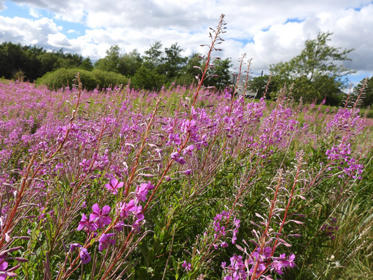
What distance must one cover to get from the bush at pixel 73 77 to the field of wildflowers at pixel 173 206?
13.4m

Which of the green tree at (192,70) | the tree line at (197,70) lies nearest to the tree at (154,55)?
the tree line at (197,70)

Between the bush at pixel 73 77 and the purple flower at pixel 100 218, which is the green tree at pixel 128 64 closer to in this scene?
the bush at pixel 73 77

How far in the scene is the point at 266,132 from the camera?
13.3ft

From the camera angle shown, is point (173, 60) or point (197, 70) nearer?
point (197, 70)

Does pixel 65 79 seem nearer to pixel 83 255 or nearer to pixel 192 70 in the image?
pixel 192 70

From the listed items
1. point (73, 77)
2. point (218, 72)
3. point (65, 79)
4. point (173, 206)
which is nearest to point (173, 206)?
point (173, 206)

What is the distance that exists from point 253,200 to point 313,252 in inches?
36.1

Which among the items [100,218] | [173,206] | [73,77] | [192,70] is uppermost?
[192,70]

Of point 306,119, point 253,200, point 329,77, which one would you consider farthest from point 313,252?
point 329,77

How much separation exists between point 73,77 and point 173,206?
673 inches

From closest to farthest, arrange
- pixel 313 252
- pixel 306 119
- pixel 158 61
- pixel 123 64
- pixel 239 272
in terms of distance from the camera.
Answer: pixel 239 272
pixel 313 252
pixel 306 119
pixel 123 64
pixel 158 61

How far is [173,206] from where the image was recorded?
2.38 meters

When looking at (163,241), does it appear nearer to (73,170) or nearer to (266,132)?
(73,170)

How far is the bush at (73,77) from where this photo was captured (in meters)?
17.3
